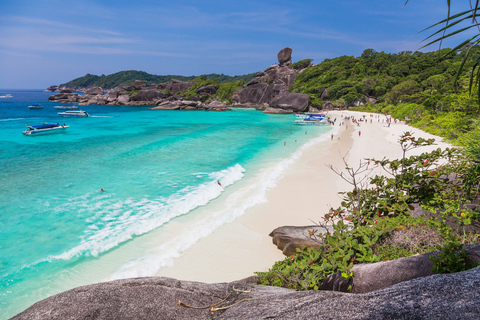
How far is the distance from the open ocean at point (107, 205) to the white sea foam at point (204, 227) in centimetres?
4

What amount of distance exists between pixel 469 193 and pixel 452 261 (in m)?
2.70

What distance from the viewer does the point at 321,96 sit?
80062 millimetres

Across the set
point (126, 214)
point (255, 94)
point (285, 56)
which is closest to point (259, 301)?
point (126, 214)

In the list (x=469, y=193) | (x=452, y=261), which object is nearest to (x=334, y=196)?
(x=469, y=193)

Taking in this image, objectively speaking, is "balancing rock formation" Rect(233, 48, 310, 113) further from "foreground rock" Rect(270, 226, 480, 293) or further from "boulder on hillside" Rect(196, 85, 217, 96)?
"foreground rock" Rect(270, 226, 480, 293)

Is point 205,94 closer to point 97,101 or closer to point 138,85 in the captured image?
point 138,85

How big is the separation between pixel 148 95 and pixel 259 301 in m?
101

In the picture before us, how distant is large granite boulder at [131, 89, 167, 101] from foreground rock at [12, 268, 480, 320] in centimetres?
9976

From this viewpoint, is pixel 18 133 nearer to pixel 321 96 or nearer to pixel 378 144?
pixel 378 144

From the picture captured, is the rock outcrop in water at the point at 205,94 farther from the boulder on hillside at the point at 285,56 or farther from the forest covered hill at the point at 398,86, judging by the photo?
the forest covered hill at the point at 398,86

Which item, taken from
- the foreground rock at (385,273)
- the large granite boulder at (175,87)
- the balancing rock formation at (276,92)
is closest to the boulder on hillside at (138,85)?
the large granite boulder at (175,87)

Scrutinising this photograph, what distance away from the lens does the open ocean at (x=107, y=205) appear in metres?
8.33

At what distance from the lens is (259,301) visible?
2.58m

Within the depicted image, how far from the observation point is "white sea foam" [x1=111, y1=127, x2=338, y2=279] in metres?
8.18
